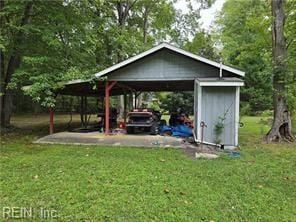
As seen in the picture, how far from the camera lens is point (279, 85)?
387 inches

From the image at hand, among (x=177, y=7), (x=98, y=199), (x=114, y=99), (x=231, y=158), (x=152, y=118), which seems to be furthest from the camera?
(x=114, y=99)

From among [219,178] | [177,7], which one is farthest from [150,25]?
[219,178]

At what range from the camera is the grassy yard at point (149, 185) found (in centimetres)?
348

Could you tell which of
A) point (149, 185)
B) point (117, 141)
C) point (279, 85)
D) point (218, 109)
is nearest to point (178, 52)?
point (218, 109)

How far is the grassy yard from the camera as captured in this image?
3.48 m

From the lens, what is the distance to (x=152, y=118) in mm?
10797

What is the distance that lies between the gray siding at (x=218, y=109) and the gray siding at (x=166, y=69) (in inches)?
41.7

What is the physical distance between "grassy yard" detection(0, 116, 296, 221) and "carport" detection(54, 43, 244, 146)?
1591 millimetres

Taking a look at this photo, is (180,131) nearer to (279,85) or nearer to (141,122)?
(141,122)

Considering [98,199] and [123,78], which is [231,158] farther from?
[123,78]

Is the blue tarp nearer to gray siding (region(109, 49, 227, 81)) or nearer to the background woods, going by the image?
gray siding (region(109, 49, 227, 81))

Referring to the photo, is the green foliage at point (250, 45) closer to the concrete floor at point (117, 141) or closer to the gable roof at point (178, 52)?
the gable roof at point (178, 52)

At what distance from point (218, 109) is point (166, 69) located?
2.54m

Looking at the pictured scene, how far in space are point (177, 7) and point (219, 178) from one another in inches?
831
